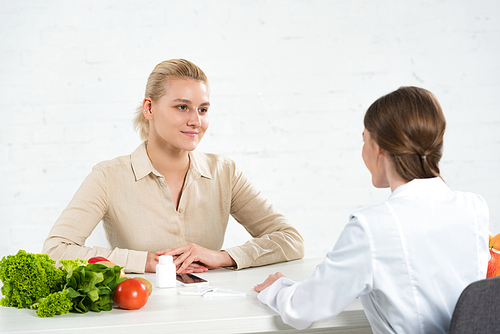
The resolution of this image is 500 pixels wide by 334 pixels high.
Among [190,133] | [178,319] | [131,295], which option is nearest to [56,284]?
[131,295]

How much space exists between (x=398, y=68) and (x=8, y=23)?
210cm

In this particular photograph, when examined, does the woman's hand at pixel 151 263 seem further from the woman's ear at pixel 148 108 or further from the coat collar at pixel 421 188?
the coat collar at pixel 421 188

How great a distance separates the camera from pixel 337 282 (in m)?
0.96

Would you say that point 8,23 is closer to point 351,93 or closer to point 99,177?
point 99,177

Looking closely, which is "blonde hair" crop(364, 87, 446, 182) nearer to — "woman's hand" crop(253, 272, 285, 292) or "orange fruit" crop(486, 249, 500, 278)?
"orange fruit" crop(486, 249, 500, 278)

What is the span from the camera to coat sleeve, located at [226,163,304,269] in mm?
1688

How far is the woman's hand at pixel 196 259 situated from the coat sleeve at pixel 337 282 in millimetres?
617

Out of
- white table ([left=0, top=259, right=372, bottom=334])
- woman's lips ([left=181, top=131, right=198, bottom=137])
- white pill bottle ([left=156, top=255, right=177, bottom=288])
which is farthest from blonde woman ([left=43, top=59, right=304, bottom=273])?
white table ([left=0, top=259, right=372, bottom=334])

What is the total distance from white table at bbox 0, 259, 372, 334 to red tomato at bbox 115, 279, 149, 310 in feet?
0.05

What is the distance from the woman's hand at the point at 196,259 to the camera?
161 cm

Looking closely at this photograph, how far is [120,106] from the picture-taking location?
8.61 feet

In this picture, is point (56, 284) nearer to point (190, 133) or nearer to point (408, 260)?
point (408, 260)

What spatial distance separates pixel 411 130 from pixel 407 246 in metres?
0.23

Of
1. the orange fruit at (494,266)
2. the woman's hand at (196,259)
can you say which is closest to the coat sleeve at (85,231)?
the woman's hand at (196,259)
